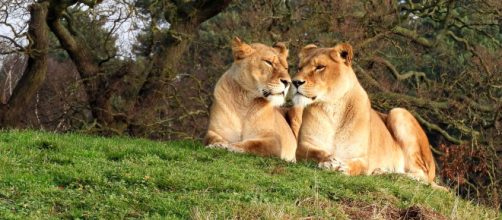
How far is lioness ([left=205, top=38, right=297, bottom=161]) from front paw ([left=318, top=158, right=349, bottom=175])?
138 cm

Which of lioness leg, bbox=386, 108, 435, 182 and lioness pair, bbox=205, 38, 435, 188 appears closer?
lioness pair, bbox=205, 38, 435, 188

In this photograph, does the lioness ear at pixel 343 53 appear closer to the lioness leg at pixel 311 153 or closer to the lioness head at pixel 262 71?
the lioness head at pixel 262 71

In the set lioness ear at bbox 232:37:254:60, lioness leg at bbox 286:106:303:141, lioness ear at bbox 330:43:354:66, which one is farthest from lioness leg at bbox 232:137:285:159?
lioness leg at bbox 286:106:303:141

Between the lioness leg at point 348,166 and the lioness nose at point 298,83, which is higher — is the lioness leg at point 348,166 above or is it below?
below

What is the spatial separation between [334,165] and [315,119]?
942 millimetres

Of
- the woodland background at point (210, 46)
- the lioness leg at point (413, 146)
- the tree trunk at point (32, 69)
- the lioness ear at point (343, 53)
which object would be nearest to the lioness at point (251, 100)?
the lioness ear at point (343, 53)

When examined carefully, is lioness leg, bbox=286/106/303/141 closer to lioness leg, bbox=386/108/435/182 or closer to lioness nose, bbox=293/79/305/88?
lioness leg, bbox=386/108/435/182

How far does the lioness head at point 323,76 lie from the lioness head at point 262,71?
600 mm

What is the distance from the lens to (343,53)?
12328 millimetres

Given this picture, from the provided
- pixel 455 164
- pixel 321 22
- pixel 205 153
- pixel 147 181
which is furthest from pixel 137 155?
pixel 321 22

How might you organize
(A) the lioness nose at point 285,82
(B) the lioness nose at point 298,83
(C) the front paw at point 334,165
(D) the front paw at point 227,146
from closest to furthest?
(C) the front paw at point 334,165, (B) the lioness nose at point 298,83, (D) the front paw at point 227,146, (A) the lioness nose at point 285,82

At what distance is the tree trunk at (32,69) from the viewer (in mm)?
18391

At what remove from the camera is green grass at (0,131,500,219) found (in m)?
8.18

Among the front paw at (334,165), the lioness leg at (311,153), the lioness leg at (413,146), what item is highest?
the lioness leg at (311,153)
